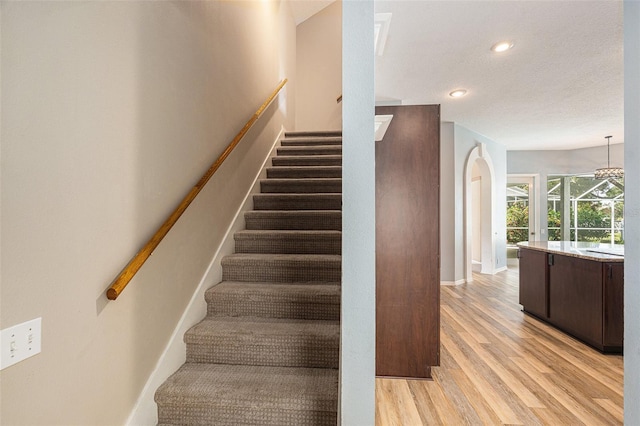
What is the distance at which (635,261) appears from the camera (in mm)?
1050

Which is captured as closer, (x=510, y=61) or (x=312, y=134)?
(x=510, y=61)

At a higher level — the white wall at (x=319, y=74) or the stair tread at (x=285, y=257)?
the white wall at (x=319, y=74)

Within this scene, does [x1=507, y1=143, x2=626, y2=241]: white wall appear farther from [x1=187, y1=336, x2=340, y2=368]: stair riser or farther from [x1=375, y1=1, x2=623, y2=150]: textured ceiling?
[x1=187, y1=336, x2=340, y2=368]: stair riser

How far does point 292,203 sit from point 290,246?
632mm

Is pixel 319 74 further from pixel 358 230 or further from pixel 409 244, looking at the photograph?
pixel 358 230

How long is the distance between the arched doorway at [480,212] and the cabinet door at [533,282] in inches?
63.6

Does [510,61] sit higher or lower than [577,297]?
higher

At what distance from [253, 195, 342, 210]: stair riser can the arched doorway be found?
392 cm

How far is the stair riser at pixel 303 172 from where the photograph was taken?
3.58 m

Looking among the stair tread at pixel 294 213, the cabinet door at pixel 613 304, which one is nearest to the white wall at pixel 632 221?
the stair tread at pixel 294 213

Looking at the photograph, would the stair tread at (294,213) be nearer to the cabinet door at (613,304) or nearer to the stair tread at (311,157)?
Result: the stair tread at (311,157)

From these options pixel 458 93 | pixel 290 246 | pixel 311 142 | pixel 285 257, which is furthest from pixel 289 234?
pixel 458 93

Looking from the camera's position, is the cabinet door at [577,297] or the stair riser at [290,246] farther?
the cabinet door at [577,297]

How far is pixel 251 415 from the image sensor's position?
1.58 meters
